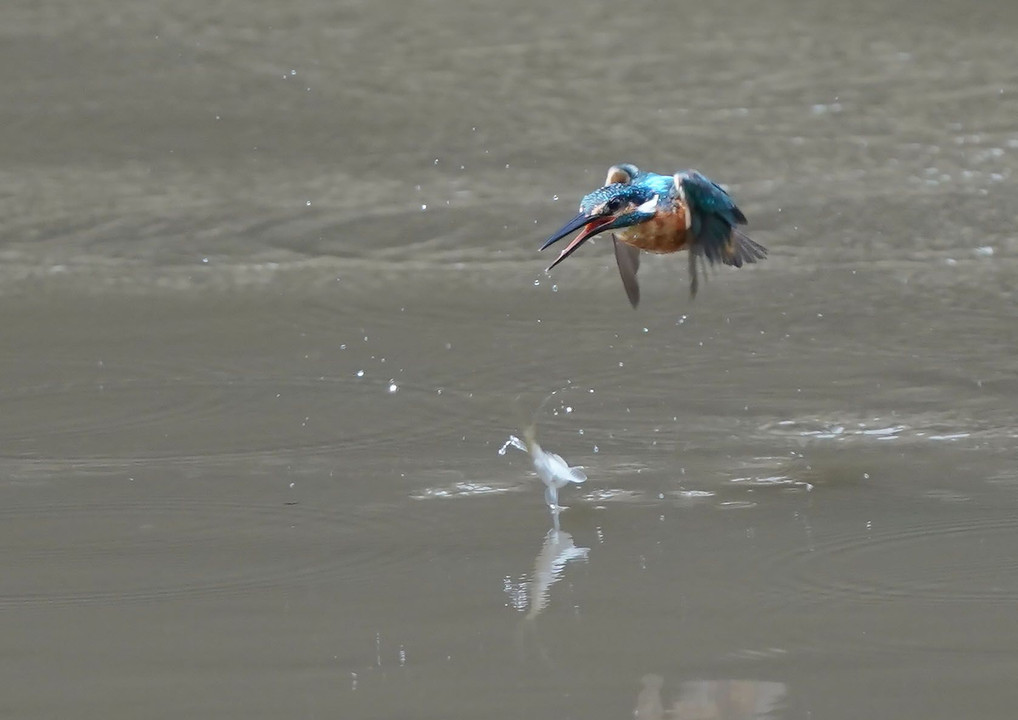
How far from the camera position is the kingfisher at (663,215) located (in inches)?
133

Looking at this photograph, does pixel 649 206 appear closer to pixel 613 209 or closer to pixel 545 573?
pixel 613 209

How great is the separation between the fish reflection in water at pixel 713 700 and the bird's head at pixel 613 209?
2.80ft

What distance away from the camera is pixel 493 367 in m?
4.85

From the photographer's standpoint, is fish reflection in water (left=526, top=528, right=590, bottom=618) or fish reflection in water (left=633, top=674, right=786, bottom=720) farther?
fish reflection in water (left=526, top=528, right=590, bottom=618)

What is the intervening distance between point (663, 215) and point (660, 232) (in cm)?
4

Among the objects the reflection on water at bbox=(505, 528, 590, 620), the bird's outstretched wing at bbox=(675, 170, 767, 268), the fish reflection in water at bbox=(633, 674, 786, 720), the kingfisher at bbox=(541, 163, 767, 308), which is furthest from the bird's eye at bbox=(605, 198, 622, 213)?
the fish reflection in water at bbox=(633, 674, 786, 720)

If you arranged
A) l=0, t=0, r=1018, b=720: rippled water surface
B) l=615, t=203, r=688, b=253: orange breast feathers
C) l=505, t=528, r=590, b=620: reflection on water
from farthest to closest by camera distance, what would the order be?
l=615, t=203, r=688, b=253: orange breast feathers
l=505, t=528, r=590, b=620: reflection on water
l=0, t=0, r=1018, b=720: rippled water surface

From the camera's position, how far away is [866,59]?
6.29 m

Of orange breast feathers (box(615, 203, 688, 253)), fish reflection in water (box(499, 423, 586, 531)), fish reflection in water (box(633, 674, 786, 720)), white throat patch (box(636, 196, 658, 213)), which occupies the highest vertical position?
white throat patch (box(636, 196, 658, 213))

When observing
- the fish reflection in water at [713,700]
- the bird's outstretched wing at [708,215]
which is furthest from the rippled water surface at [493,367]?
the bird's outstretched wing at [708,215]

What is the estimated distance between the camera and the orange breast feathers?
3.48 meters

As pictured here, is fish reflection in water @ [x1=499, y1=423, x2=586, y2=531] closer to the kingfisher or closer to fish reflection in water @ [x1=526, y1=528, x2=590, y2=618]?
fish reflection in water @ [x1=526, y1=528, x2=590, y2=618]

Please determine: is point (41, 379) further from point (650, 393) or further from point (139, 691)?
point (139, 691)

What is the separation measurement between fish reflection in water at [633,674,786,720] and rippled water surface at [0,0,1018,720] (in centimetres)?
1
